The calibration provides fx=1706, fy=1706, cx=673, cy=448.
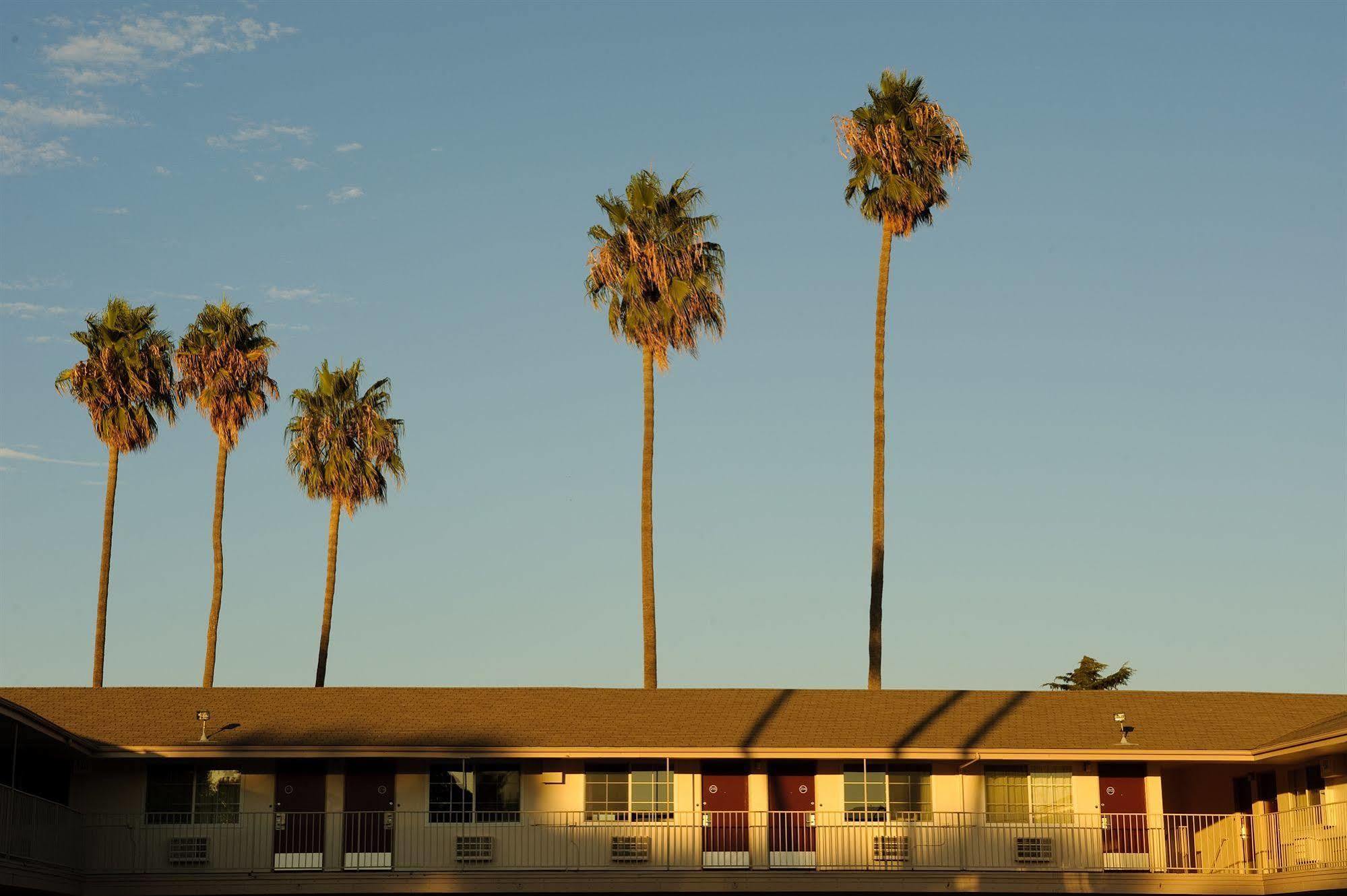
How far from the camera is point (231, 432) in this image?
5212 cm

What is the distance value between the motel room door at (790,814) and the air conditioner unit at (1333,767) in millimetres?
9270

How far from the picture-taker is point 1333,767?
30.3m

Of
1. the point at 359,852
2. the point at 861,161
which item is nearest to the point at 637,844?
the point at 359,852

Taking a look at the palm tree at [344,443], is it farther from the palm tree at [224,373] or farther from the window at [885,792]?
the window at [885,792]

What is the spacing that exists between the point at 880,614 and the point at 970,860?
1173 centimetres

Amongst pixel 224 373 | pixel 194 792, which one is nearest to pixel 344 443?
pixel 224 373

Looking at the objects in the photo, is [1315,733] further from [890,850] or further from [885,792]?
[885,792]

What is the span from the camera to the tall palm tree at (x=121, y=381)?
167 feet

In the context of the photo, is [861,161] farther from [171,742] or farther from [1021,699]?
[171,742]

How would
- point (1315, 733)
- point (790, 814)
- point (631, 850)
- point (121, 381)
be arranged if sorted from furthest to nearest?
point (121, 381)
point (790, 814)
point (631, 850)
point (1315, 733)

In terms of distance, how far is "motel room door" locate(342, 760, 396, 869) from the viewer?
102 ft

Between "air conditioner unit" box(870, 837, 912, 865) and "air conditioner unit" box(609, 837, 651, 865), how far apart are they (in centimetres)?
417

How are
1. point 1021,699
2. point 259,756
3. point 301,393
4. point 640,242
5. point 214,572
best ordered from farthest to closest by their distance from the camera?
point 301,393 < point 214,572 < point 640,242 < point 1021,699 < point 259,756

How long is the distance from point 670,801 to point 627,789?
0.84 metres
